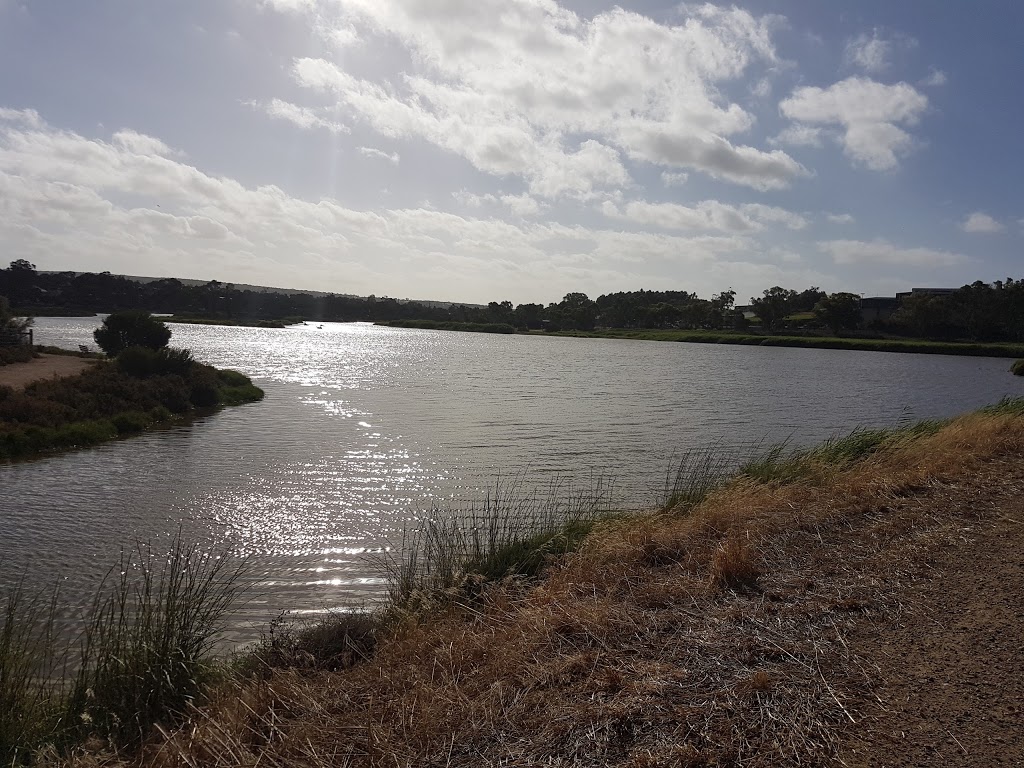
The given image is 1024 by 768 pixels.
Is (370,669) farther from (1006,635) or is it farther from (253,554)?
(253,554)

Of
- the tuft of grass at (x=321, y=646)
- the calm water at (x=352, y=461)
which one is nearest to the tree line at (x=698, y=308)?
the calm water at (x=352, y=461)

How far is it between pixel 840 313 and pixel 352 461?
434ft

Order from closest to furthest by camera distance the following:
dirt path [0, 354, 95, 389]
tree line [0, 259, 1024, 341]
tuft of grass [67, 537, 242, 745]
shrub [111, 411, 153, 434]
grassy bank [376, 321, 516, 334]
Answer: tuft of grass [67, 537, 242, 745]
shrub [111, 411, 153, 434]
dirt path [0, 354, 95, 389]
tree line [0, 259, 1024, 341]
grassy bank [376, 321, 516, 334]

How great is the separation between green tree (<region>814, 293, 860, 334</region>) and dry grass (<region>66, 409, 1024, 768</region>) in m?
138

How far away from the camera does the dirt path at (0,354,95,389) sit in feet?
102

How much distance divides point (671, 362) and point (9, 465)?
63.6 metres

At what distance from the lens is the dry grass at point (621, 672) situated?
407 centimetres

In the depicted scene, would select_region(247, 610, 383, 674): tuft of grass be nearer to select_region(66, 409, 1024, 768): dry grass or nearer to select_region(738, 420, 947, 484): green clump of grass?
select_region(66, 409, 1024, 768): dry grass

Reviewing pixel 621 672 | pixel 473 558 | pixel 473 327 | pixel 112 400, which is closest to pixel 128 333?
pixel 112 400

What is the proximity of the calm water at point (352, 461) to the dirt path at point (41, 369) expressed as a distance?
30.8ft

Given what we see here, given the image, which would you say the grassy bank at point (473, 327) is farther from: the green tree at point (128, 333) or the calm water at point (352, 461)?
the green tree at point (128, 333)

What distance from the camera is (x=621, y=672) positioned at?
4.81 meters

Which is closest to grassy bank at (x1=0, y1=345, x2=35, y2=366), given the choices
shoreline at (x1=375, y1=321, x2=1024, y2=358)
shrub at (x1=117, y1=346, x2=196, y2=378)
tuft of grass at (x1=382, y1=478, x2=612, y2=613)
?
shrub at (x1=117, y1=346, x2=196, y2=378)

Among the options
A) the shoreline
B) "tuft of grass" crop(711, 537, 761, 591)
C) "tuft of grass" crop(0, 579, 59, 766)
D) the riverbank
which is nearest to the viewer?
"tuft of grass" crop(0, 579, 59, 766)
